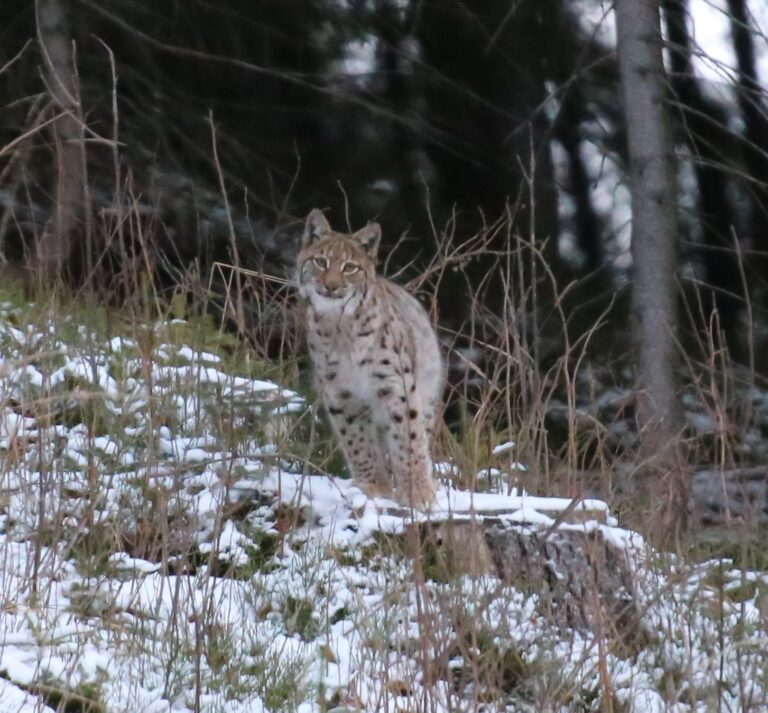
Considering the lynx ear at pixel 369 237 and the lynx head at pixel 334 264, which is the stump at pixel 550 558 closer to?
the lynx head at pixel 334 264

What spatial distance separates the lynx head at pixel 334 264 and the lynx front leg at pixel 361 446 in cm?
52

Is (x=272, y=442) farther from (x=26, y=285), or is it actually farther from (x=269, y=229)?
(x=269, y=229)

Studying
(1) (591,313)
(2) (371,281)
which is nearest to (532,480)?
(2) (371,281)

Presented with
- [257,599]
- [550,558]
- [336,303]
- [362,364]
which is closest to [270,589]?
[257,599]

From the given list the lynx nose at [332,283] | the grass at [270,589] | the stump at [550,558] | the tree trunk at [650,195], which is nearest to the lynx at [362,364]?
the lynx nose at [332,283]

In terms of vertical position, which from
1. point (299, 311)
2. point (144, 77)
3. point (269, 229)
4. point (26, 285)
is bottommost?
point (299, 311)

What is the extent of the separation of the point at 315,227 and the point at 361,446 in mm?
1108

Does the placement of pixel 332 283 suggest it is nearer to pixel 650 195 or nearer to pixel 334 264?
pixel 334 264

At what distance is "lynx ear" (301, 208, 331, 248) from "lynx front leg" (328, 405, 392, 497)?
862 mm

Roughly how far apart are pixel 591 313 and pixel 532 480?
439cm

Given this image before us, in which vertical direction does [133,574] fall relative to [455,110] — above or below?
below

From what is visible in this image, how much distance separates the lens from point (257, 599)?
4.83m

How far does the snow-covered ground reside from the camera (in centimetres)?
373

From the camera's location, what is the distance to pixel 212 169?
33.3 feet
